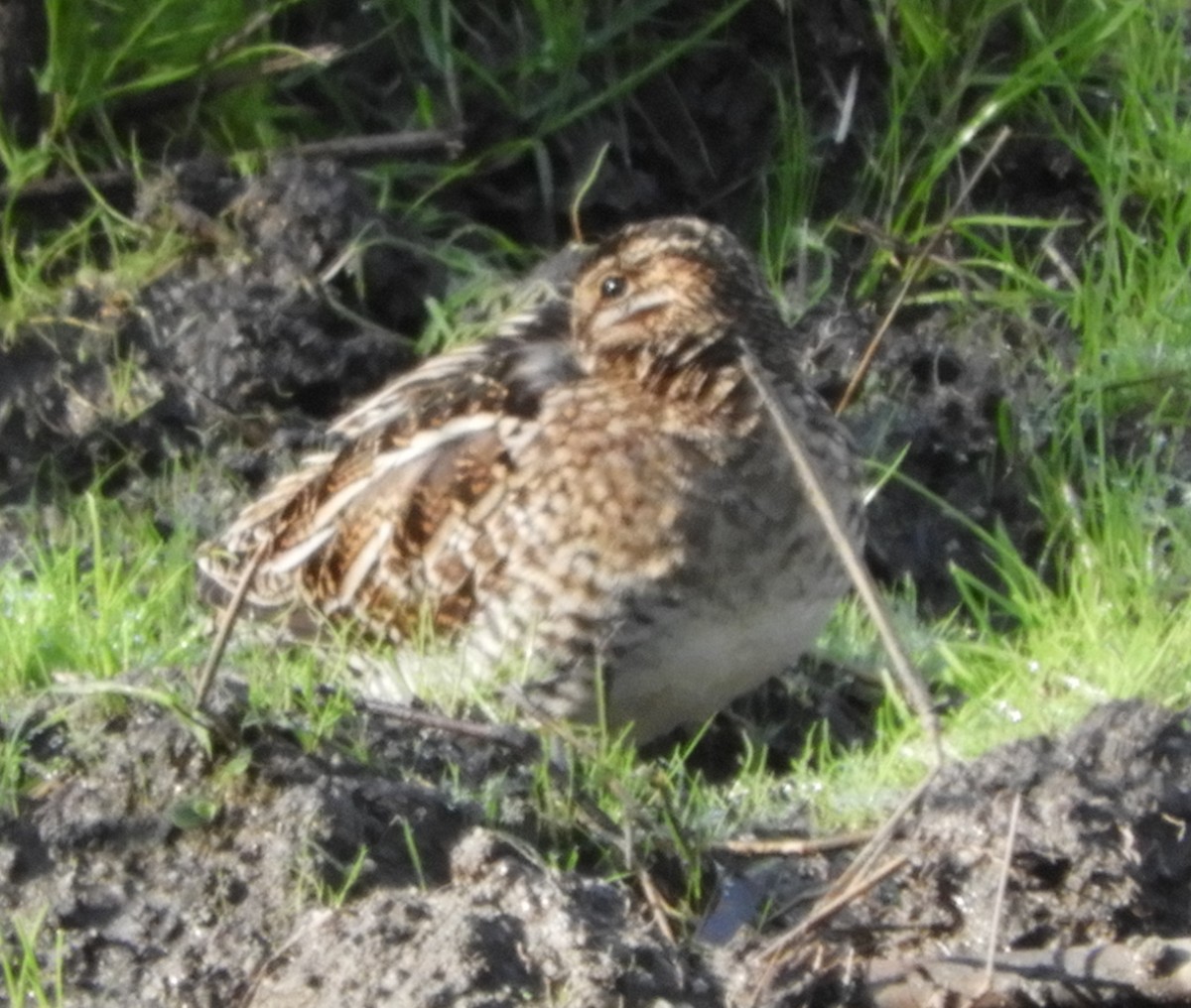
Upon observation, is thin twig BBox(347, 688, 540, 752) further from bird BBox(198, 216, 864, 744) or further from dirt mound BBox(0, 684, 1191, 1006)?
bird BBox(198, 216, 864, 744)

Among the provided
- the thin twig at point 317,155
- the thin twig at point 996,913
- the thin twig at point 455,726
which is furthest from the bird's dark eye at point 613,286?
the thin twig at point 996,913

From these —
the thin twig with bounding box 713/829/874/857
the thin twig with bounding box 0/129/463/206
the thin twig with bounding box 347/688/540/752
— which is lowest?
the thin twig with bounding box 713/829/874/857

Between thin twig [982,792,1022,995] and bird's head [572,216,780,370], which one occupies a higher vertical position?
bird's head [572,216,780,370]

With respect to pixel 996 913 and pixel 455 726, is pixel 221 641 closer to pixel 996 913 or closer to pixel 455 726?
pixel 455 726

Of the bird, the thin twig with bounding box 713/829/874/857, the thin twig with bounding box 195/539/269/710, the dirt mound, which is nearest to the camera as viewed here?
the dirt mound

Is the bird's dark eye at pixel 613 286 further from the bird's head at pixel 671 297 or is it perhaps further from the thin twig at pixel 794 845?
the thin twig at pixel 794 845

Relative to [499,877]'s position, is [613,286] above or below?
above

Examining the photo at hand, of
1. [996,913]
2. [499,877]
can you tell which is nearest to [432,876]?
[499,877]

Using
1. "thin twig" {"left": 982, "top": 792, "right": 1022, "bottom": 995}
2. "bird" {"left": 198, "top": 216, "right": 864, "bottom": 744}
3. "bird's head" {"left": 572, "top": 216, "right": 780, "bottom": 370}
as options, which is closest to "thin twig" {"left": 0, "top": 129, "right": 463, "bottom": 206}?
"bird" {"left": 198, "top": 216, "right": 864, "bottom": 744}
